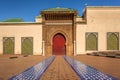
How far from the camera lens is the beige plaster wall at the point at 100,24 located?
21.5 m

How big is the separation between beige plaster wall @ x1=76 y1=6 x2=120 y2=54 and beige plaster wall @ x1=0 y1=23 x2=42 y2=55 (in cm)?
386

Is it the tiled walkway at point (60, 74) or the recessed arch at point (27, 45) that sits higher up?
the recessed arch at point (27, 45)

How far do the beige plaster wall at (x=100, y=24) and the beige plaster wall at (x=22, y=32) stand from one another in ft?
12.7

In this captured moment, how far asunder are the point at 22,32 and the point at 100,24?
25.5ft

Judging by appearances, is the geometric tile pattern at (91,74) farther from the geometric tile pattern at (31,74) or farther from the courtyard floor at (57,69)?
the geometric tile pattern at (31,74)

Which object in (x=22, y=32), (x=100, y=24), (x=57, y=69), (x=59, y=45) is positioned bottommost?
(x=57, y=69)

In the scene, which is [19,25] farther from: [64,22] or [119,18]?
[119,18]

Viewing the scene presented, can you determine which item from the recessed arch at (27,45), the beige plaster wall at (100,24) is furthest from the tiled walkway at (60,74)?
the recessed arch at (27,45)

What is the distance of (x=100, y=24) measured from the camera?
2166cm

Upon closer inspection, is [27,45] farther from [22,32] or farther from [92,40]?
[92,40]

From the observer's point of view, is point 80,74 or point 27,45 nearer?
point 80,74

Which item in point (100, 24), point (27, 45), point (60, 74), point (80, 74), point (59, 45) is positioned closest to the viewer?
point (80, 74)

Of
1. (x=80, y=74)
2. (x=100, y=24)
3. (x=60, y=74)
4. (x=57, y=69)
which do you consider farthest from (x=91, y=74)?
(x=100, y=24)

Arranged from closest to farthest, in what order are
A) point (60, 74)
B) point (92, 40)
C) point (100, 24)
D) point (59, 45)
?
point (60, 74), point (92, 40), point (100, 24), point (59, 45)
